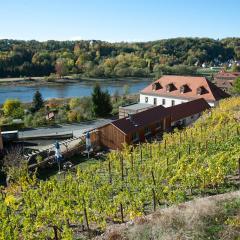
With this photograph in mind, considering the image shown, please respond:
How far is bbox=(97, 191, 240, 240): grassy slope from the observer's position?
472 inches

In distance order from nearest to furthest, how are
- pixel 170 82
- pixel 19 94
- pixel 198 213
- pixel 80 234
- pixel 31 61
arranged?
pixel 198 213 → pixel 80 234 → pixel 170 82 → pixel 19 94 → pixel 31 61

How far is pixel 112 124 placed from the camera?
30344 millimetres

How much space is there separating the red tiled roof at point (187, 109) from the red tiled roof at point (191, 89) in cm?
245

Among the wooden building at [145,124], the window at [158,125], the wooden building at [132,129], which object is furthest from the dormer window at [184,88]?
the window at [158,125]

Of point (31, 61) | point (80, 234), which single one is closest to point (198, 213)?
point (80, 234)

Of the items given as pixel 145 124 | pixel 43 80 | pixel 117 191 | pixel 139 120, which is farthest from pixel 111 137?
pixel 43 80

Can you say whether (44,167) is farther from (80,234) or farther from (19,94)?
(19,94)

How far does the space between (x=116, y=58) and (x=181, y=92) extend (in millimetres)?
87890

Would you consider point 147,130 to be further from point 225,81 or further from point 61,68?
point 61,68

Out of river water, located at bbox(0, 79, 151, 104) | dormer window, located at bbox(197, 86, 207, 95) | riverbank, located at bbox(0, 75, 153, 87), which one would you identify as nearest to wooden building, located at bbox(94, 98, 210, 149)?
dormer window, located at bbox(197, 86, 207, 95)

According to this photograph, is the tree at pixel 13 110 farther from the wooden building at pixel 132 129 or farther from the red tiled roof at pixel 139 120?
the wooden building at pixel 132 129

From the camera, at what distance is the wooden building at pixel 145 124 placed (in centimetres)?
3044

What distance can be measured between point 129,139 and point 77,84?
7380cm

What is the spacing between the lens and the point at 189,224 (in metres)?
12.5
